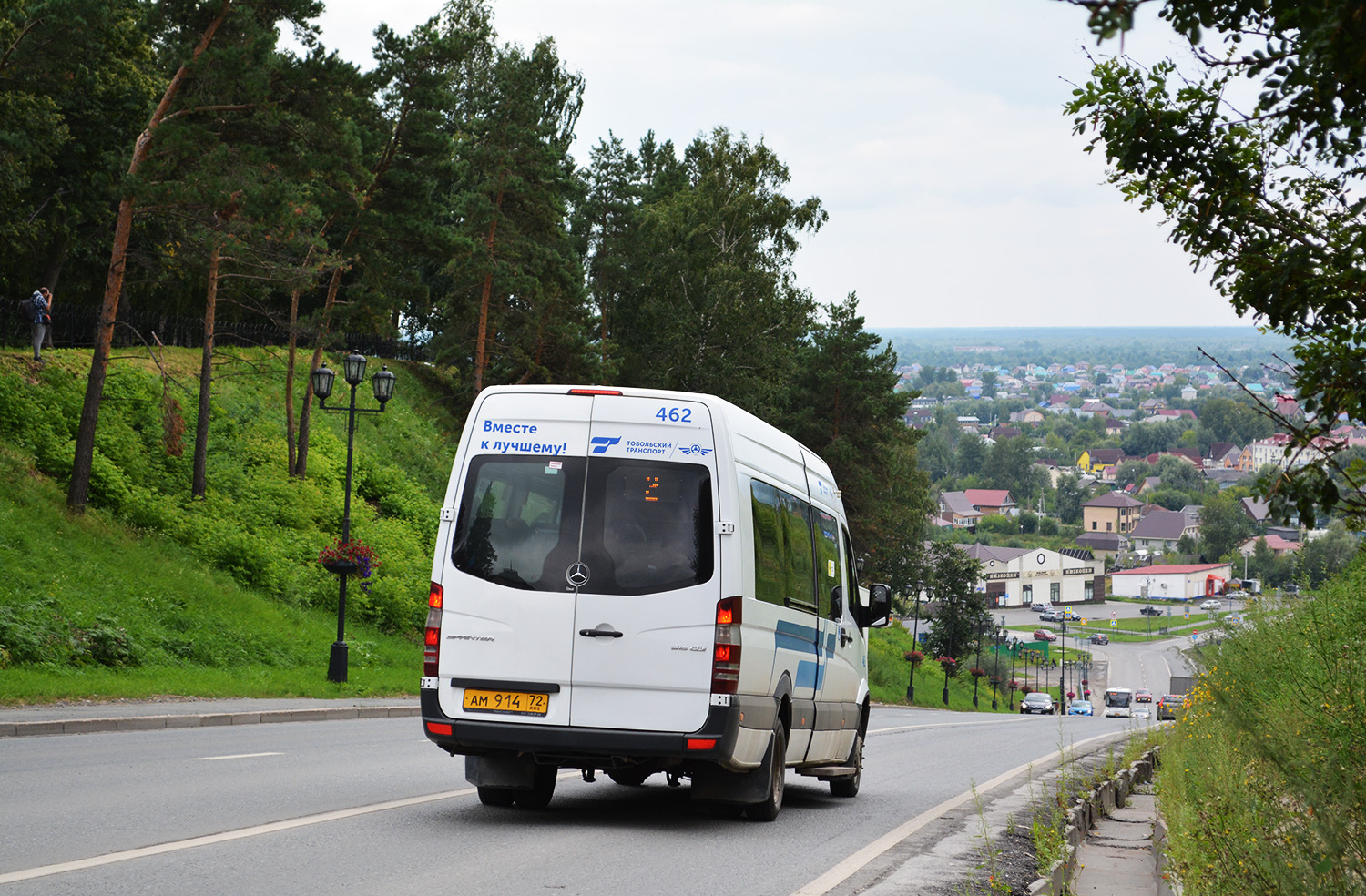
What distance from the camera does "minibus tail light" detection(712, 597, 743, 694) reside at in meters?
9.46

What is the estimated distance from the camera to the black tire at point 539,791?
10688mm

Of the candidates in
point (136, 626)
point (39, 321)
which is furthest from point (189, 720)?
point (39, 321)

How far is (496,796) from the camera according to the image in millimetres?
10625

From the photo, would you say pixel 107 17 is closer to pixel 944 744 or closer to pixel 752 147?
pixel 944 744

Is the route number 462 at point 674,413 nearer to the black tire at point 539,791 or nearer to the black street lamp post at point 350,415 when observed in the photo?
the black tire at point 539,791

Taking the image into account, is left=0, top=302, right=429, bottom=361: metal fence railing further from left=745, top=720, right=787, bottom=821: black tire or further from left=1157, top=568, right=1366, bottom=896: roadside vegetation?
left=1157, top=568, right=1366, bottom=896: roadside vegetation

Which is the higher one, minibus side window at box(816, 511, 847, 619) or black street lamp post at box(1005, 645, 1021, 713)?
minibus side window at box(816, 511, 847, 619)

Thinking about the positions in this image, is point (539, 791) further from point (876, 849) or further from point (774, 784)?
point (876, 849)

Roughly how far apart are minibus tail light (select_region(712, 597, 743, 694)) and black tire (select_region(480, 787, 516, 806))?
2.11 metres

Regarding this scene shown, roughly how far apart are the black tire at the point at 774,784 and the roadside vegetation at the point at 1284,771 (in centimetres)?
283

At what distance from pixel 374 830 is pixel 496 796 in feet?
5.35

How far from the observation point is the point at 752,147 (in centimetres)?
6438

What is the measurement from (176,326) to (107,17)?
19308 mm

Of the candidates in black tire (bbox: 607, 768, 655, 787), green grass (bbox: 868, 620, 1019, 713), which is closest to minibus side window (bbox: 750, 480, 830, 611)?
black tire (bbox: 607, 768, 655, 787)
